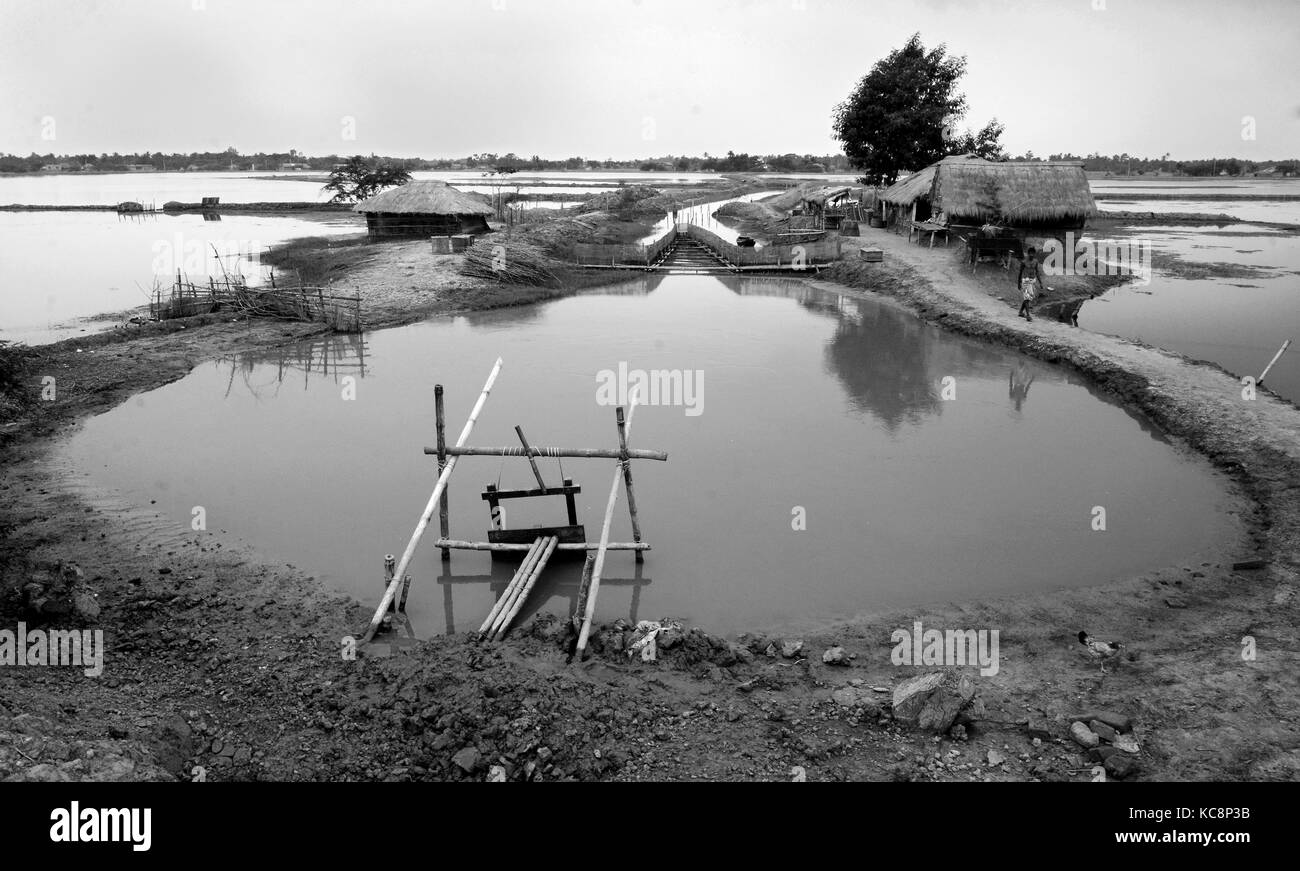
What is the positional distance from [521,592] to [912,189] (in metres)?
23.4

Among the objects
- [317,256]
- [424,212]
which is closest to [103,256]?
[317,256]

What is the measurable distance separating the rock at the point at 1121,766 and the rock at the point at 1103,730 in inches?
7.7

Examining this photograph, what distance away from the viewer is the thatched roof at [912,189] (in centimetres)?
2469

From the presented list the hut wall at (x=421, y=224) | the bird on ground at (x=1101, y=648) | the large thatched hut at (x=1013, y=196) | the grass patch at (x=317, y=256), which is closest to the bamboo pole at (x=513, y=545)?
the bird on ground at (x=1101, y=648)

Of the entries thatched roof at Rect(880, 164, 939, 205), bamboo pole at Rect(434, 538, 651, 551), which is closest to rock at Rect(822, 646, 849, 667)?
bamboo pole at Rect(434, 538, 651, 551)

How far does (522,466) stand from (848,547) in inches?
144

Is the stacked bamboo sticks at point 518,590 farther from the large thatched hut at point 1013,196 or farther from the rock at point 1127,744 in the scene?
the large thatched hut at point 1013,196

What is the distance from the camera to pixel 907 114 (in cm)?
3088

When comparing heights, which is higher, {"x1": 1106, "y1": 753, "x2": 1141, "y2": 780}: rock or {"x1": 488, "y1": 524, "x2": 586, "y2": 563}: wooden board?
{"x1": 488, "y1": 524, "x2": 586, "y2": 563}: wooden board

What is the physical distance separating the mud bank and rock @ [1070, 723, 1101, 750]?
0.08 meters

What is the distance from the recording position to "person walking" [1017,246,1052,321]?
603 inches

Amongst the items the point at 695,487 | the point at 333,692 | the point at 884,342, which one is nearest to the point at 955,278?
the point at 884,342

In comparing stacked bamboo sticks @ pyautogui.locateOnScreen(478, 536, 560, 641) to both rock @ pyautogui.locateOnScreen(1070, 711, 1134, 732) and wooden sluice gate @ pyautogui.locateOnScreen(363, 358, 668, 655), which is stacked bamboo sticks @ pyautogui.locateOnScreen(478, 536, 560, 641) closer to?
wooden sluice gate @ pyautogui.locateOnScreen(363, 358, 668, 655)

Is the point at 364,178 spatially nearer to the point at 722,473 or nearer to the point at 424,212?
the point at 424,212
